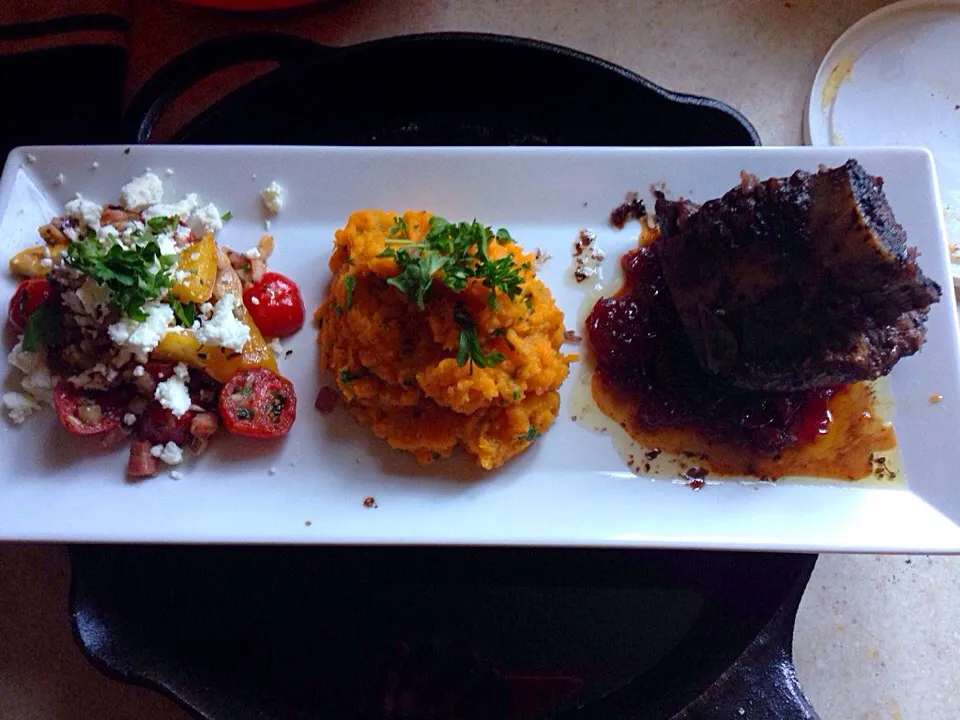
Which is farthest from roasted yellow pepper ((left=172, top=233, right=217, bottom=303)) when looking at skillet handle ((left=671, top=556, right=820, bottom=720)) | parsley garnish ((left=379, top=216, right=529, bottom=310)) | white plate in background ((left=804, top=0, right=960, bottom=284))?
white plate in background ((left=804, top=0, right=960, bottom=284))

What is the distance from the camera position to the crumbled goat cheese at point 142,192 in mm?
3020

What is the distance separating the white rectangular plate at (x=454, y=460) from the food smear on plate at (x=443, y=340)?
0.16 metres

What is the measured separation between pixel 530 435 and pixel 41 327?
1.89m

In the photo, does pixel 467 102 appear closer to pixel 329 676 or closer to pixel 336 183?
pixel 336 183

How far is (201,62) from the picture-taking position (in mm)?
3486

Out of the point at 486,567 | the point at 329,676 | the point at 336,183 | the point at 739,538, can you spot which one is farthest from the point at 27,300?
the point at 739,538

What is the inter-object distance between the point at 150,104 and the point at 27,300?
3.51 ft

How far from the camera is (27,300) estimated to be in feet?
9.49

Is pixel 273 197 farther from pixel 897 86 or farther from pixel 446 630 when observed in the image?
pixel 897 86

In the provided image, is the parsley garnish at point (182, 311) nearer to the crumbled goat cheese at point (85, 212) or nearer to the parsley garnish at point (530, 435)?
the crumbled goat cheese at point (85, 212)

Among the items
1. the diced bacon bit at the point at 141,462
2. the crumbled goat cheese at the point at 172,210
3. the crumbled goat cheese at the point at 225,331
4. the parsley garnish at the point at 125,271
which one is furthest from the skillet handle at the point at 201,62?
the diced bacon bit at the point at 141,462

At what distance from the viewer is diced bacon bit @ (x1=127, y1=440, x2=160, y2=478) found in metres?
2.80

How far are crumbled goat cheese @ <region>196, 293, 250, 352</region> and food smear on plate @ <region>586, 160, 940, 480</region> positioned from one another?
4.52ft

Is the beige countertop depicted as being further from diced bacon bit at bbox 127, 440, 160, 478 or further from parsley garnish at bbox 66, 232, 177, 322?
parsley garnish at bbox 66, 232, 177, 322
